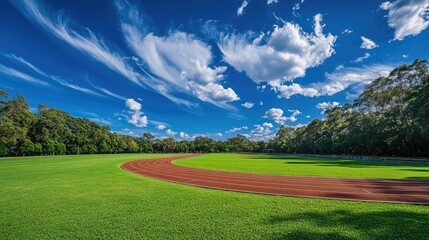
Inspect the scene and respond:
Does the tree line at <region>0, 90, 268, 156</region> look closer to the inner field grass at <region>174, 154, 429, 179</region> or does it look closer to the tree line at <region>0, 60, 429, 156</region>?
the tree line at <region>0, 60, 429, 156</region>

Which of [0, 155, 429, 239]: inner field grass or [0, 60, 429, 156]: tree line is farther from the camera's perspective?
[0, 60, 429, 156]: tree line

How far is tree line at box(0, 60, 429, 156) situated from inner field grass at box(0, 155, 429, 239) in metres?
35.3

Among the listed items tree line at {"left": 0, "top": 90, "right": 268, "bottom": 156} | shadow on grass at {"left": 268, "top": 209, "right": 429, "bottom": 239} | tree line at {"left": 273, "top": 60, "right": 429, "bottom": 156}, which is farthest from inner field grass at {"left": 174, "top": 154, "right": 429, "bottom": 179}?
tree line at {"left": 0, "top": 90, "right": 268, "bottom": 156}

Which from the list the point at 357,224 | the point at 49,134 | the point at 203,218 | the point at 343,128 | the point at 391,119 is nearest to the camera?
the point at 357,224

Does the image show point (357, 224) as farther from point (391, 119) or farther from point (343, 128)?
point (343, 128)

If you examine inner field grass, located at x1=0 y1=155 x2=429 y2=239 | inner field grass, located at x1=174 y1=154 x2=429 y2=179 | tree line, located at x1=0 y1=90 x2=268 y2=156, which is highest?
tree line, located at x1=0 y1=90 x2=268 y2=156

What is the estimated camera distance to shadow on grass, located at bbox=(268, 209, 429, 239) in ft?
17.7

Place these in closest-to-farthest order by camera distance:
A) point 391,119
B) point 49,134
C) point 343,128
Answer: point 391,119 < point 343,128 < point 49,134

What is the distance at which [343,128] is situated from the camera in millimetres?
67750

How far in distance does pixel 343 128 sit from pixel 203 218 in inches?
2879

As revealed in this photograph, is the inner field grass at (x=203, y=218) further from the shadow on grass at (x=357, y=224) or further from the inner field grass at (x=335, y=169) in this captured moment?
the inner field grass at (x=335, y=169)

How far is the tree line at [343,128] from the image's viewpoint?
4133cm

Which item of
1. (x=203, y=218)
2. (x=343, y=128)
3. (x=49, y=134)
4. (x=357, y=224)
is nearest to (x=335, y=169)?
(x=357, y=224)

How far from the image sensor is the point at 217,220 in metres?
6.52
